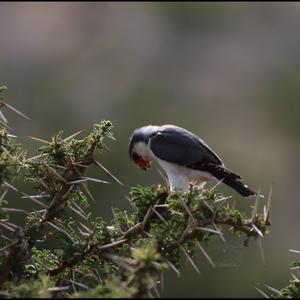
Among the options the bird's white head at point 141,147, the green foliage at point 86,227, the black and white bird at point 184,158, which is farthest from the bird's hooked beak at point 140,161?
the green foliage at point 86,227

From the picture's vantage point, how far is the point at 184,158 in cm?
617

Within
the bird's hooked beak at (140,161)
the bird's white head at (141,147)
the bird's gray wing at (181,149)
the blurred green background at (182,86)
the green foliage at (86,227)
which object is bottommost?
the blurred green background at (182,86)

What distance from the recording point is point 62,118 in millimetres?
16938

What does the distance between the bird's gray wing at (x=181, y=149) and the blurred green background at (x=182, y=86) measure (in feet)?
4.94

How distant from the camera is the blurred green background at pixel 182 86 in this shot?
12000mm

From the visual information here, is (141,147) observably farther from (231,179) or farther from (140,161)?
(231,179)

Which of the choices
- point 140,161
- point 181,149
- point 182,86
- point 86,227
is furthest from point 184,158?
point 182,86

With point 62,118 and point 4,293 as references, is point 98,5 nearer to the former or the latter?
point 62,118

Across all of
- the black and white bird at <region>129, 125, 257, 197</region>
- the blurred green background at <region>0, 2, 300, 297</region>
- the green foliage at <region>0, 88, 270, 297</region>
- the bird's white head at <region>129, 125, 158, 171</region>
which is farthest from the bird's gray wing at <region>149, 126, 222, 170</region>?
the green foliage at <region>0, 88, 270, 297</region>

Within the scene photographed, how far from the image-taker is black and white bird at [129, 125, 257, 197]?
19.6ft

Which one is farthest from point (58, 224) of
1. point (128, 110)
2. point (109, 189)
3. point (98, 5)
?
point (98, 5)

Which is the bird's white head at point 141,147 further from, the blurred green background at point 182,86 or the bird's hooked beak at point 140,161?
the blurred green background at point 182,86

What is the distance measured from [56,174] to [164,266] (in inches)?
35.4

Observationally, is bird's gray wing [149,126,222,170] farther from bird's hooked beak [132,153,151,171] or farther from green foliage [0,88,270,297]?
green foliage [0,88,270,297]
